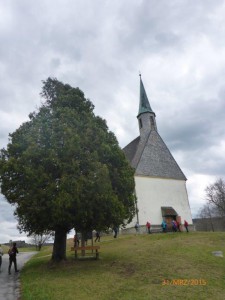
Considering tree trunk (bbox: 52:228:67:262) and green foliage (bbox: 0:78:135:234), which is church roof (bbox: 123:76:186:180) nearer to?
green foliage (bbox: 0:78:135:234)

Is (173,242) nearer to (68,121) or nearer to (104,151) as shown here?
(104,151)

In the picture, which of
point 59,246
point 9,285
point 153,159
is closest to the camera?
point 9,285

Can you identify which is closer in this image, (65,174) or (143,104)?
(65,174)

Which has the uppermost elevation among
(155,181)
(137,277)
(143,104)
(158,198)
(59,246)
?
(143,104)

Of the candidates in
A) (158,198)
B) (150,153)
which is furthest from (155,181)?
(150,153)

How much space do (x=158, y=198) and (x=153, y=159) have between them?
5.25 m

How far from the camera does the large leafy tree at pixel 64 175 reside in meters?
15.7

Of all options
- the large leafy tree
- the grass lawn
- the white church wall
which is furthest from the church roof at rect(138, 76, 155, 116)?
the grass lawn

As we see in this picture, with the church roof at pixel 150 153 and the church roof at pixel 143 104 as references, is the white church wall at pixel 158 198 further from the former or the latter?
the church roof at pixel 143 104

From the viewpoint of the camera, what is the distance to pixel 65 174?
1600cm

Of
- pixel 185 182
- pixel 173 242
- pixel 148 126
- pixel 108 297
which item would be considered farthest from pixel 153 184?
pixel 108 297

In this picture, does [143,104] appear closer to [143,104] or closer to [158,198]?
[143,104]

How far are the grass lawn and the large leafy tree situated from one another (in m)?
2.35

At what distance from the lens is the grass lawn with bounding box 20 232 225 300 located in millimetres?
11148
